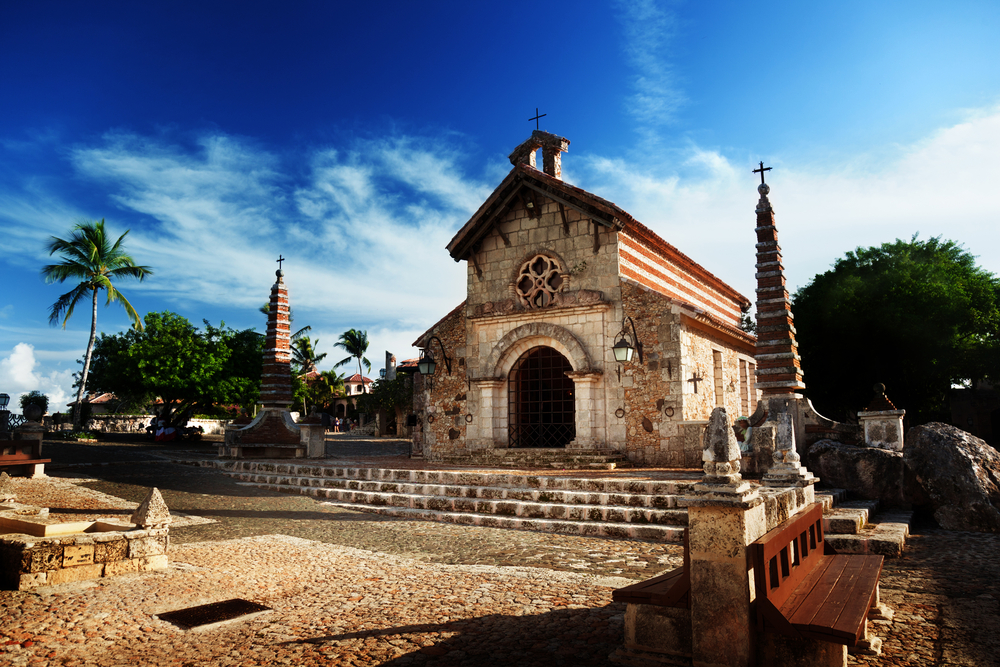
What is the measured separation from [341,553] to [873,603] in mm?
5087

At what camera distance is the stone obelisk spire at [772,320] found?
10773 millimetres

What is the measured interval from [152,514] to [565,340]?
9.76 metres

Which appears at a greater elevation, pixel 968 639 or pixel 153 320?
pixel 153 320

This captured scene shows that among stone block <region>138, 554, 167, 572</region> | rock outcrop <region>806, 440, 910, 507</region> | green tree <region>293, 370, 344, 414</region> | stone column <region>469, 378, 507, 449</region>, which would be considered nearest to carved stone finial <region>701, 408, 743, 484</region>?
stone block <region>138, 554, 167, 572</region>

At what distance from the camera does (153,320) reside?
29594mm

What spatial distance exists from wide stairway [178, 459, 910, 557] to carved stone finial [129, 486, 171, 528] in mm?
4262

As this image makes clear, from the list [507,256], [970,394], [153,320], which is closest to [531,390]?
[507,256]

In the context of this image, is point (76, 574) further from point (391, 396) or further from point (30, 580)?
point (391, 396)

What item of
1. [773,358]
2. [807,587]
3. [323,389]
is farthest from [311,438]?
[323,389]

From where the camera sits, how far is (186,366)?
2750cm

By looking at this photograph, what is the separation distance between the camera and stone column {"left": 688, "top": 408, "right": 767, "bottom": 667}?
10.9 feet

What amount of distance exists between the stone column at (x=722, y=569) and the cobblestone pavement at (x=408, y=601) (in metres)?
0.68

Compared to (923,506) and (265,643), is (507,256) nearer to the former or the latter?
(923,506)

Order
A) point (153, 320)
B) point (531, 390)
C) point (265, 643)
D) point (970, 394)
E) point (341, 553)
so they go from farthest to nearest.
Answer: point (153, 320)
point (970, 394)
point (531, 390)
point (341, 553)
point (265, 643)
